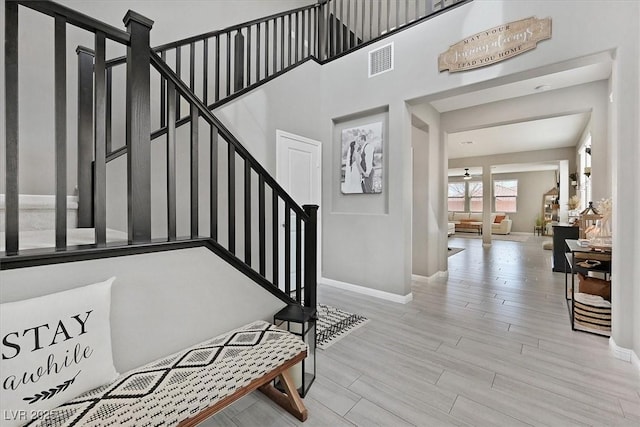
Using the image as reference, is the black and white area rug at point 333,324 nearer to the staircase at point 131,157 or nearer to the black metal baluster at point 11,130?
the staircase at point 131,157

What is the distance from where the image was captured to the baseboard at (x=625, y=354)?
2129 millimetres

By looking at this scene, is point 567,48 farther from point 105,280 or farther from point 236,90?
point 105,280

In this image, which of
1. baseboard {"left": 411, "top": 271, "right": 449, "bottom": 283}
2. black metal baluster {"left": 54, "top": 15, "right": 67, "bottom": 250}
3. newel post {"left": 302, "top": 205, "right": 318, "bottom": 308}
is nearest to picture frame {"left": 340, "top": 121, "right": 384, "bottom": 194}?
baseboard {"left": 411, "top": 271, "right": 449, "bottom": 283}

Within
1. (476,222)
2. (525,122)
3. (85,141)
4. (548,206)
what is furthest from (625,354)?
(548,206)

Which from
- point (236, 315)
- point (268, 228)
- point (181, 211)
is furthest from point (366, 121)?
point (236, 315)

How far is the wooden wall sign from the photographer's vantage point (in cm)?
255

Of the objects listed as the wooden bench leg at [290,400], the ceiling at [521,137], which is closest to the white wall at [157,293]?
the wooden bench leg at [290,400]

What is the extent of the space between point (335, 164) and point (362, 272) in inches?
63.2

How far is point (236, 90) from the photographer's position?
3357mm

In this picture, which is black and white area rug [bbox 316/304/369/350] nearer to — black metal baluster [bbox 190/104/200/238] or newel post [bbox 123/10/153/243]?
black metal baluster [bbox 190/104/200/238]

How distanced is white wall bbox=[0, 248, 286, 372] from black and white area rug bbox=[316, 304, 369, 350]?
97 cm

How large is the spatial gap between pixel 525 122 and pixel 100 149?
591 centimetres

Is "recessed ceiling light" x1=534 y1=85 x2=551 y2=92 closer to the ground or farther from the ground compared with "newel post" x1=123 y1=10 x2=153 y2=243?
farther from the ground

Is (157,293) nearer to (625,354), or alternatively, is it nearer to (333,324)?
(333,324)
